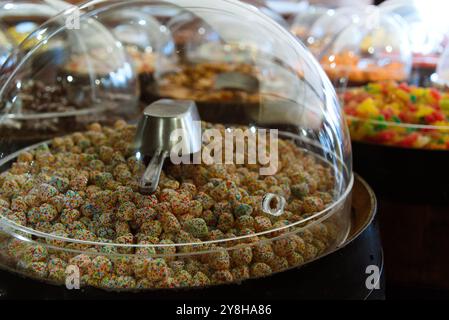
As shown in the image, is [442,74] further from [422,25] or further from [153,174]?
[153,174]

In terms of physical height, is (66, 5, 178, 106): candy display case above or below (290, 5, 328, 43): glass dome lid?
above

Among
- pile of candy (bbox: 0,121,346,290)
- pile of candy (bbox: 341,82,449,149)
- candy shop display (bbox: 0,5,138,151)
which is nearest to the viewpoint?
pile of candy (bbox: 0,121,346,290)

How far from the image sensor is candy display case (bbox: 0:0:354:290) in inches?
35.1

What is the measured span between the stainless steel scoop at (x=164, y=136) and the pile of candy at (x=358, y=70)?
1.22 metres

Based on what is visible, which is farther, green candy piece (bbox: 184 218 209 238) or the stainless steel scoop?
the stainless steel scoop

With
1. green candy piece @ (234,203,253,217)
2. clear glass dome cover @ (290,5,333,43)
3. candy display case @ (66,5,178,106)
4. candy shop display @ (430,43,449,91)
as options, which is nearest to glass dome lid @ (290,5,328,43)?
clear glass dome cover @ (290,5,333,43)

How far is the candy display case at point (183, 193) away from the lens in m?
0.89

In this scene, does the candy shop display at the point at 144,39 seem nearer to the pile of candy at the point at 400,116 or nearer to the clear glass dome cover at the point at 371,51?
the clear glass dome cover at the point at 371,51

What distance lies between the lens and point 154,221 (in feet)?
3.16

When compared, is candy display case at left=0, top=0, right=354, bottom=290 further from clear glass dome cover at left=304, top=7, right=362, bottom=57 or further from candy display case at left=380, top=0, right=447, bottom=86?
clear glass dome cover at left=304, top=7, right=362, bottom=57

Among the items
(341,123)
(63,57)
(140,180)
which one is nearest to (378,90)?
(341,123)

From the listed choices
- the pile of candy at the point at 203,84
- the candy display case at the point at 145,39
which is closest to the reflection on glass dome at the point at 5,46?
the candy display case at the point at 145,39

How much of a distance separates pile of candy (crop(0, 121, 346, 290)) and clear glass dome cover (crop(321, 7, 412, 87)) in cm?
127

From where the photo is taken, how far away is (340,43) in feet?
8.59
